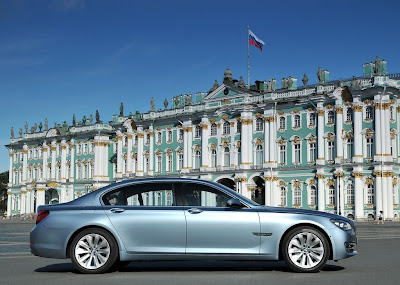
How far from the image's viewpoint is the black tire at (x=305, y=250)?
436 inches

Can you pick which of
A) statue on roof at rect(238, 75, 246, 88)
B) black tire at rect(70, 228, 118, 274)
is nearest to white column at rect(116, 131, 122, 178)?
statue on roof at rect(238, 75, 246, 88)

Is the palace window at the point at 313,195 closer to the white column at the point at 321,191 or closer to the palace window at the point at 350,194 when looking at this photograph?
the white column at the point at 321,191

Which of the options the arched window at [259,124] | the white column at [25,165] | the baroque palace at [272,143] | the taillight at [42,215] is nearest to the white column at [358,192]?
the baroque palace at [272,143]

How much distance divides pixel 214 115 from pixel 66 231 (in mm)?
61521

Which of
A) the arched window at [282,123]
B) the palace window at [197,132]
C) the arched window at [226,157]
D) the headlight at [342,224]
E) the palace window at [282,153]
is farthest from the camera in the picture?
the palace window at [197,132]

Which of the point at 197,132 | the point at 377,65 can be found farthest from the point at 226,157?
the point at 377,65

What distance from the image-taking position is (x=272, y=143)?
67.1 m

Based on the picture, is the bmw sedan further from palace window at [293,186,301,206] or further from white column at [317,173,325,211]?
palace window at [293,186,301,206]

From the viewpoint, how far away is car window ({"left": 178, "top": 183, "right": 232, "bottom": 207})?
11352 millimetres

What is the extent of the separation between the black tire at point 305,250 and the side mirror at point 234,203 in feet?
3.10

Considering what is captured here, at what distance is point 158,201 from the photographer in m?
11.5

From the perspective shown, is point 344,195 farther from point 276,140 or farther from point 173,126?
point 173,126

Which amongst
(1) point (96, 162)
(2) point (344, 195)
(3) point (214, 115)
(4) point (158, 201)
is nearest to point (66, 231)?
(4) point (158, 201)

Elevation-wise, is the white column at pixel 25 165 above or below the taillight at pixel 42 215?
above
